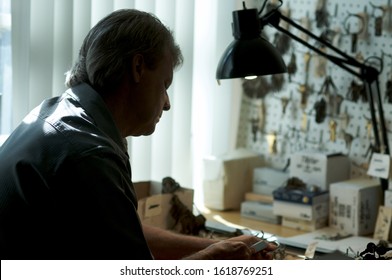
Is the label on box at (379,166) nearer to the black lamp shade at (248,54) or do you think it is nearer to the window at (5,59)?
the black lamp shade at (248,54)

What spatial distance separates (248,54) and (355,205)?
2.34ft

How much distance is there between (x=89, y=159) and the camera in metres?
1.17

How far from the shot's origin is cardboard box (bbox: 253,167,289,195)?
2.73 meters

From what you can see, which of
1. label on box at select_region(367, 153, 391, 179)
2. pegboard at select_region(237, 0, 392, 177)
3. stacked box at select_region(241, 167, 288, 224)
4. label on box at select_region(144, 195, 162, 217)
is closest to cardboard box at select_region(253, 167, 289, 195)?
stacked box at select_region(241, 167, 288, 224)

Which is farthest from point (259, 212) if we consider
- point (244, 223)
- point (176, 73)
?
point (176, 73)

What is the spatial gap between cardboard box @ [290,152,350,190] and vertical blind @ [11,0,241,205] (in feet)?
1.31

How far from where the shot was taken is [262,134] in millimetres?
2914

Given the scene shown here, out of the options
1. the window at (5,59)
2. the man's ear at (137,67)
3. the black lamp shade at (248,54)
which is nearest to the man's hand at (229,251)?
the man's ear at (137,67)

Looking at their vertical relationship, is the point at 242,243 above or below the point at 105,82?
below

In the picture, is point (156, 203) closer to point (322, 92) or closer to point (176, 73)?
point (176, 73)

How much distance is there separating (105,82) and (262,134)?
5.36 ft

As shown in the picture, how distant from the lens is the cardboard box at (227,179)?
273cm
